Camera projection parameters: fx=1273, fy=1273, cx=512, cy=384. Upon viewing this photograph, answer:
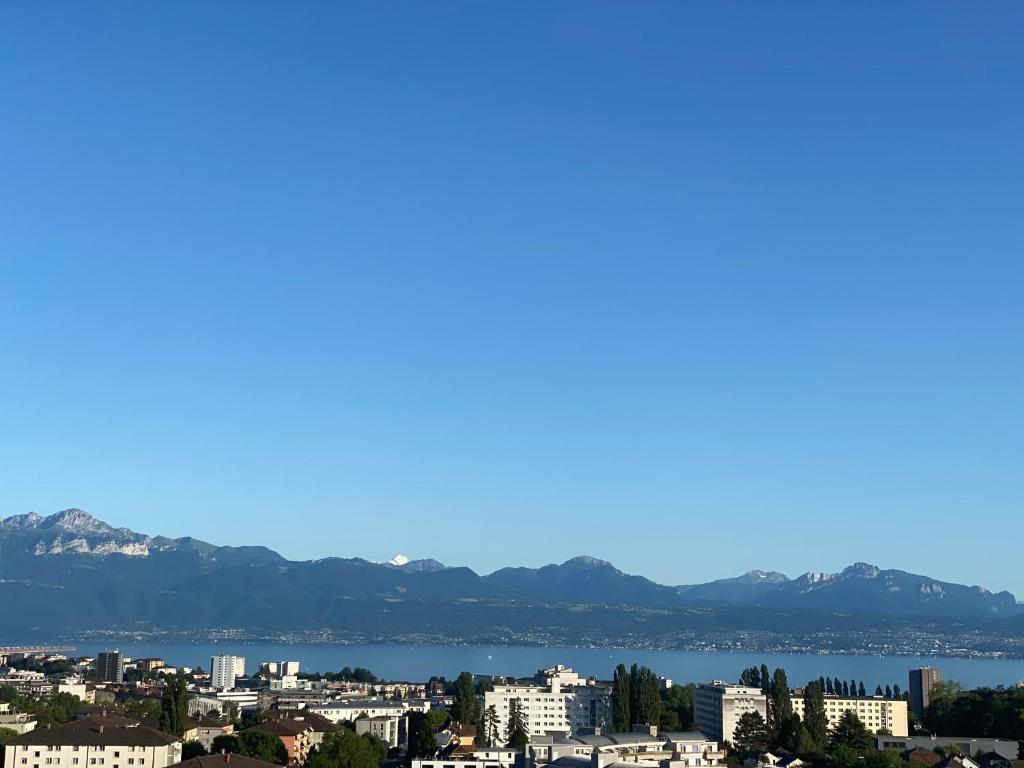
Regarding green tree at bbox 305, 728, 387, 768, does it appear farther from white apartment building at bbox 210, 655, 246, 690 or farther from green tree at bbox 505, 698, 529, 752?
white apartment building at bbox 210, 655, 246, 690

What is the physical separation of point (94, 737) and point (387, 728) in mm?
30347

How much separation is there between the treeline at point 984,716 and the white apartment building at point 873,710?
260cm

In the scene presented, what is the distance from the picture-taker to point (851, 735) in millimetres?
71938

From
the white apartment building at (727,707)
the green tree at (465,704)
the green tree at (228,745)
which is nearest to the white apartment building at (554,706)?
→ the white apartment building at (727,707)

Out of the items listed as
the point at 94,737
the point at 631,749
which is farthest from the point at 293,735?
the point at 631,749

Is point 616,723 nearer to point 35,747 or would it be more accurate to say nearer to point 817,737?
point 817,737

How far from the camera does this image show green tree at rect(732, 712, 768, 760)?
7469 cm

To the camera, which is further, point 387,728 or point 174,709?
point 387,728

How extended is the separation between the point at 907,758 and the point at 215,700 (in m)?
65.9

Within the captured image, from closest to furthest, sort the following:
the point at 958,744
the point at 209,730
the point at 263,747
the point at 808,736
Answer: the point at 263,747
the point at 808,736
the point at 958,744
the point at 209,730

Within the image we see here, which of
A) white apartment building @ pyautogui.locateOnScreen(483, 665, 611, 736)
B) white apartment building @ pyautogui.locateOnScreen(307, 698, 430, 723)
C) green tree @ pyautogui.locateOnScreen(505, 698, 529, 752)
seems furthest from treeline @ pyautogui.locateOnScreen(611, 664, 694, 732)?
white apartment building @ pyautogui.locateOnScreen(307, 698, 430, 723)

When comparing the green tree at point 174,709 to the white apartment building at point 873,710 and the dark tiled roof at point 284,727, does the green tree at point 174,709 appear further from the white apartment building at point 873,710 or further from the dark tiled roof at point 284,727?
the white apartment building at point 873,710

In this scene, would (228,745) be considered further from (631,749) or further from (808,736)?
(808,736)

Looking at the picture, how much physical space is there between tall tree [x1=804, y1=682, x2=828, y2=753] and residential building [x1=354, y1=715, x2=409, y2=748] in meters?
27.9
